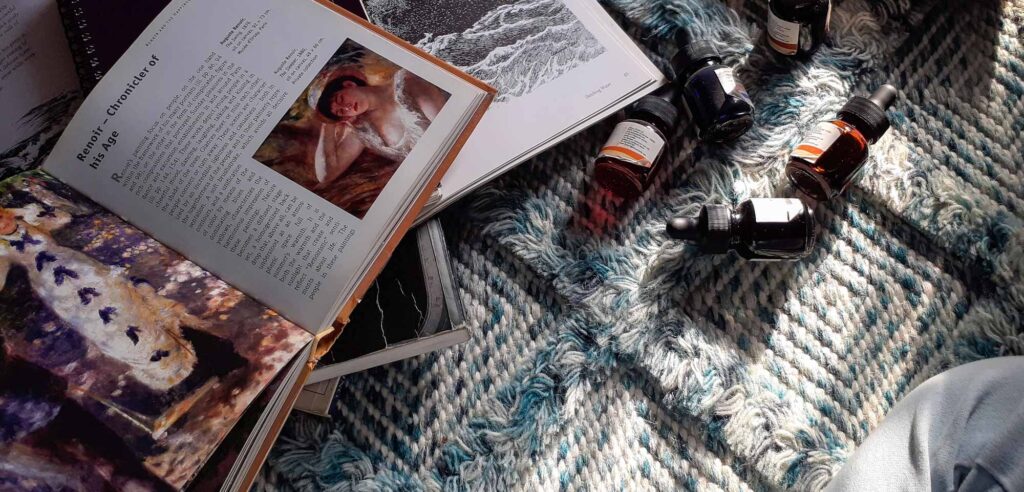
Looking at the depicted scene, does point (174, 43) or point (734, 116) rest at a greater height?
point (734, 116)

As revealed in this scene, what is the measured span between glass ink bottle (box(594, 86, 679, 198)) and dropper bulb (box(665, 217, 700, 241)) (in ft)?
0.16

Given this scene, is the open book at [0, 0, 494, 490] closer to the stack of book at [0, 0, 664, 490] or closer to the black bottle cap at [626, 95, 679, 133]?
the stack of book at [0, 0, 664, 490]

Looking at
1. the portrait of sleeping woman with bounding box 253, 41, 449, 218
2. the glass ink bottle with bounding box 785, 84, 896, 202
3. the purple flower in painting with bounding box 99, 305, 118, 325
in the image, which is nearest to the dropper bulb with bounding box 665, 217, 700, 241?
the glass ink bottle with bounding box 785, 84, 896, 202

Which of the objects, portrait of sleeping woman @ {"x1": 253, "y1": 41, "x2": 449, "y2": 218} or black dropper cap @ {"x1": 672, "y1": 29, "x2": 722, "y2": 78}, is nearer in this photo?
portrait of sleeping woman @ {"x1": 253, "y1": 41, "x2": 449, "y2": 218}

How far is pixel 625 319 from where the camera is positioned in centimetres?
64

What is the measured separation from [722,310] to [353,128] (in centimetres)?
34

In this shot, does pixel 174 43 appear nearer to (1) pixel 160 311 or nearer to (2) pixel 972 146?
(1) pixel 160 311

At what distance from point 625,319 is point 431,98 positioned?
0.79 feet

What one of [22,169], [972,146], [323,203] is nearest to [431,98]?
[323,203]

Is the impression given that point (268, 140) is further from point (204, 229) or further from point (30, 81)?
point (30, 81)

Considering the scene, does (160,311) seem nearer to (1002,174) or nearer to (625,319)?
(625,319)

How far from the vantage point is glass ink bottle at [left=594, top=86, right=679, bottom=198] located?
2.11 feet

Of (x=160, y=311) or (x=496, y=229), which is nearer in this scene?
(x=160, y=311)

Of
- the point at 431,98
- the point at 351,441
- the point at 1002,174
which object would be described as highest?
the point at 1002,174
